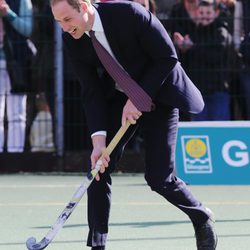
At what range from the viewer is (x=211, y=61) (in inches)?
429

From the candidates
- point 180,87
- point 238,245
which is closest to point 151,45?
point 180,87

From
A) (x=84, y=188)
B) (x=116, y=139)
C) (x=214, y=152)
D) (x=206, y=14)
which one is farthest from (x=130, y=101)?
(x=206, y=14)

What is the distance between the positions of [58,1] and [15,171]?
597 centimetres

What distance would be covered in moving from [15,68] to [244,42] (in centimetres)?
249

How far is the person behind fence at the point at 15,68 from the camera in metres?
10.9

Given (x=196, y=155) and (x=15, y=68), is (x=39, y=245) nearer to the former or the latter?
(x=196, y=155)

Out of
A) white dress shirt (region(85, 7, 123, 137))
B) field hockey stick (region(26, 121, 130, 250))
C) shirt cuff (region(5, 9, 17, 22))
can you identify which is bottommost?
field hockey stick (region(26, 121, 130, 250))

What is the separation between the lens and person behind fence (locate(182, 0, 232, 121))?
1081cm

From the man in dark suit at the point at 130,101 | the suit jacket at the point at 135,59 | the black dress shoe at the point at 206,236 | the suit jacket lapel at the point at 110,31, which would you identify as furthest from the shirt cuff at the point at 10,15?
the black dress shoe at the point at 206,236

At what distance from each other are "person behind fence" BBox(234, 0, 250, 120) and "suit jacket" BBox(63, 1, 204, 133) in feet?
16.6

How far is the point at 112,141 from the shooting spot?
5656mm

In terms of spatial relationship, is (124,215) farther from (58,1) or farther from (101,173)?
(58,1)

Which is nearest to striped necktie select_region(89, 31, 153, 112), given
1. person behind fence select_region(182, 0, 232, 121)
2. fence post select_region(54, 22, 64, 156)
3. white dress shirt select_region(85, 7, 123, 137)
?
white dress shirt select_region(85, 7, 123, 137)

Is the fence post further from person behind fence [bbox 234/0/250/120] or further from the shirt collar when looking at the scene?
the shirt collar
